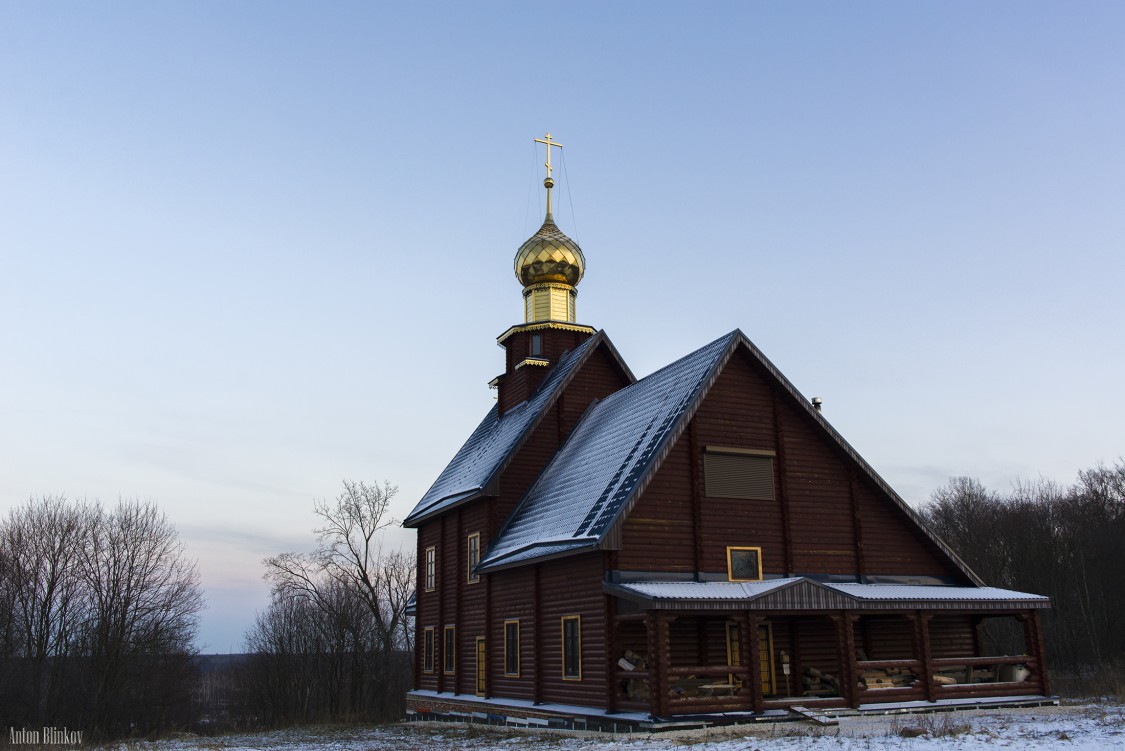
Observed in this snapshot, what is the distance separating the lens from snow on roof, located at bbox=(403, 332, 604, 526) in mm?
26188

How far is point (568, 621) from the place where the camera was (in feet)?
68.0

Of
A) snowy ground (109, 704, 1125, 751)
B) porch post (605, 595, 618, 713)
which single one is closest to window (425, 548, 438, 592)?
snowy ground (109, 704, 1125, 751)

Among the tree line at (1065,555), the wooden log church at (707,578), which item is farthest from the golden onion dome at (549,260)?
the tree line at (1065,555)

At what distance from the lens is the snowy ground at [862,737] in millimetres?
13938

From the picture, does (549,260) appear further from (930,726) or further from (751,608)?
(930,726)

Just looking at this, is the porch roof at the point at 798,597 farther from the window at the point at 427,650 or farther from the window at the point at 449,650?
the window at the point at 427,650

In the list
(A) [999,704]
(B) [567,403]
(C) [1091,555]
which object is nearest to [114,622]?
(B) [567,403]

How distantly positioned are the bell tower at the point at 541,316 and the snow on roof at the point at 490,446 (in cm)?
61

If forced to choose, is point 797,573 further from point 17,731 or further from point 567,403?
point 17,731

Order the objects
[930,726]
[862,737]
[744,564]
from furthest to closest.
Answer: [744,564], [930,726], [862,737]

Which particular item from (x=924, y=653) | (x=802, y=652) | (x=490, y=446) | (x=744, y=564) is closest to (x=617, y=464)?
(x=744, y=564)

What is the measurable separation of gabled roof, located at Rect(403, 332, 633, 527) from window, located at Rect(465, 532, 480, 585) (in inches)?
41.8

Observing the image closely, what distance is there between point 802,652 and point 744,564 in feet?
8.54

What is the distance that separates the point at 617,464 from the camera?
21422mm
